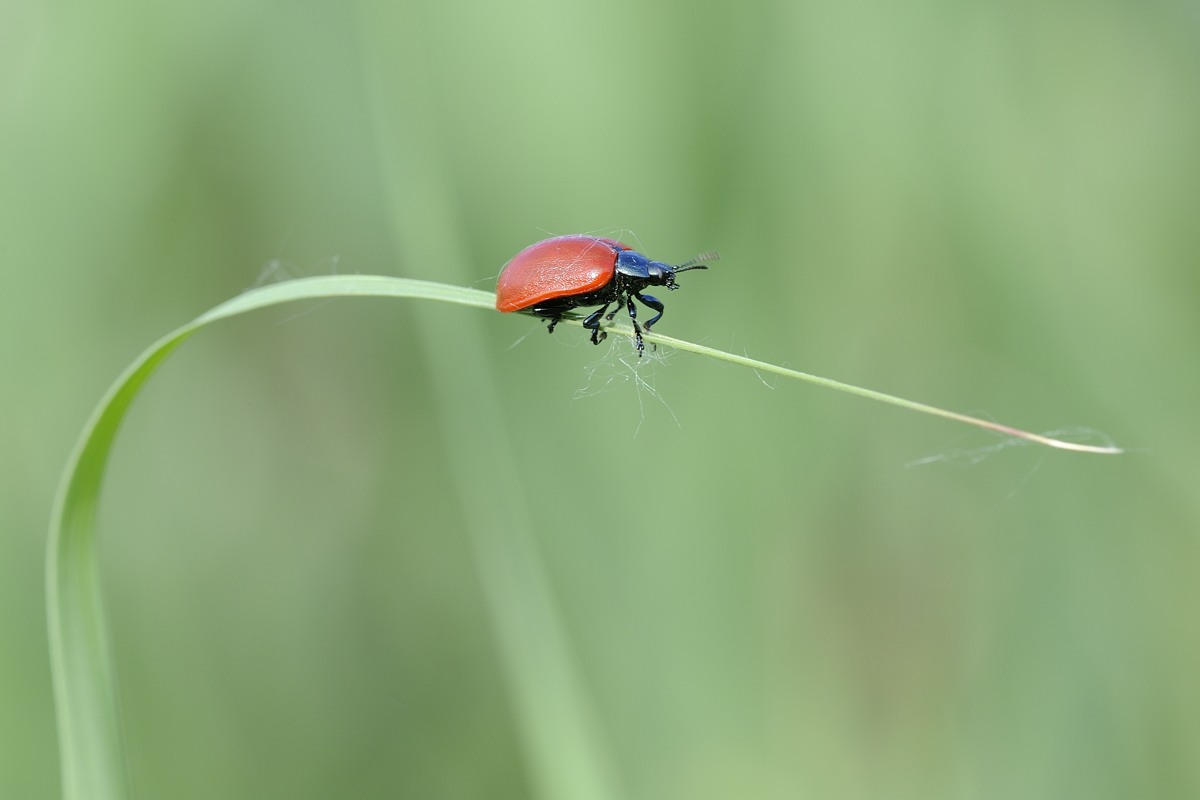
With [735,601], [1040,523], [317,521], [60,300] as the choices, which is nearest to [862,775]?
[735,601]

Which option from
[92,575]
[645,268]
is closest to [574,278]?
[645,268]

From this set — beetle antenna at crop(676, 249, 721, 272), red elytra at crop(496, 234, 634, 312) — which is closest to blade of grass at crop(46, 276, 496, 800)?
red elytra at crop(496, 234, 634, 312)

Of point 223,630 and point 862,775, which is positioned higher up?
point 223,630

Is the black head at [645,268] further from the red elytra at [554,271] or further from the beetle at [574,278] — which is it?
the red elytra at [554,271]

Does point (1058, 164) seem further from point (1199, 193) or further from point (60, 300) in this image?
point (60, 300)

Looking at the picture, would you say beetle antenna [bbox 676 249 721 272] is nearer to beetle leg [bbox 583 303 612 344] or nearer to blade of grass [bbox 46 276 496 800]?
beetle leg [bbox 583 303 612 344]

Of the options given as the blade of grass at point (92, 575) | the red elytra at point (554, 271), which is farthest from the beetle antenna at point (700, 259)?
the blade of grass at point (92, 575)
